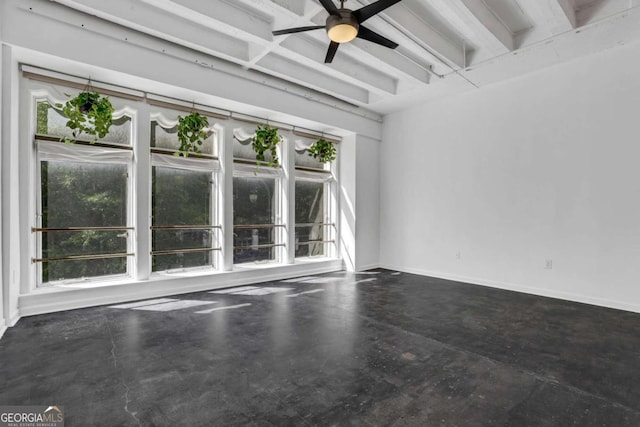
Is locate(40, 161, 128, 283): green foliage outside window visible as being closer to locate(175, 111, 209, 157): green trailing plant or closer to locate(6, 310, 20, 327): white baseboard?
locate(6, 310, 20, 327): white baseboard

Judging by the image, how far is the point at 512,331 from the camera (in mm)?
3590

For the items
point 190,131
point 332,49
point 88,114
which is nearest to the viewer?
point 332,49

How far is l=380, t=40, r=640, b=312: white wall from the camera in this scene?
14.7ft

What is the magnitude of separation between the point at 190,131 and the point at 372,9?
11.1 ft

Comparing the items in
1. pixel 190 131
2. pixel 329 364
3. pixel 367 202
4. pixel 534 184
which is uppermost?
pixel 190 131

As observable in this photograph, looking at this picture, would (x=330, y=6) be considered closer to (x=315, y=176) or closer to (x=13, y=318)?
(x=315, y=176)

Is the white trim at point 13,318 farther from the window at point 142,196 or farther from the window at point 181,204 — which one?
the window at point 181,204

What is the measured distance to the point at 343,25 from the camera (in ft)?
10.3

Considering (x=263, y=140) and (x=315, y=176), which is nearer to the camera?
(x=263, y=140)

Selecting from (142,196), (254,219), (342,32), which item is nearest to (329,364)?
(342,32)

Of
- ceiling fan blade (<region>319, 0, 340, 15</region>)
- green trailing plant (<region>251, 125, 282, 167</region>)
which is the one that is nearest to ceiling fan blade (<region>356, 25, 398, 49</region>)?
ceiling fan blade (<region>319, 0, 340, 15</region>)

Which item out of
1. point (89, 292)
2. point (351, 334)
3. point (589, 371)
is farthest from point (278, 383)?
point (89, 292)

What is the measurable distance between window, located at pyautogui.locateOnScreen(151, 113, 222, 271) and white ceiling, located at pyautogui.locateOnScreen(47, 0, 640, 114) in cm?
147

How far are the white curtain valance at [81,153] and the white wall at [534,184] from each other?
→ 5340mm
